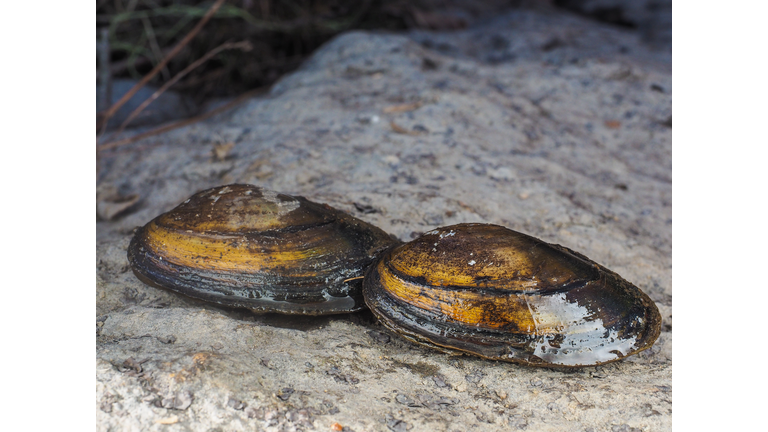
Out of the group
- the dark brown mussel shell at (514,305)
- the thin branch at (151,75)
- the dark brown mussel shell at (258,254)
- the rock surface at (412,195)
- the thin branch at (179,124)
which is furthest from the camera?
the thin branch at (179,124)

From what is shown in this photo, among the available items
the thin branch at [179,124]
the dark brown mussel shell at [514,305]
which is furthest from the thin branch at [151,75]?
the dark brown mussel shell at [514,305]

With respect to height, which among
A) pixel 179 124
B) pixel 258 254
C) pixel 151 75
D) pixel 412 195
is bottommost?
pixel 179 124

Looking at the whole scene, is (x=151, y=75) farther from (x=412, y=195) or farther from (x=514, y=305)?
(x=514, y=305)

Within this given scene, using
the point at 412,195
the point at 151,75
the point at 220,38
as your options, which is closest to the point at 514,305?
the point at 412,195

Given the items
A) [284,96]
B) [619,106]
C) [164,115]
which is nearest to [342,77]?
[284,96]

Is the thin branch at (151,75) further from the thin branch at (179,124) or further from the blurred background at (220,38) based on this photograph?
the blurred background at (220,38)

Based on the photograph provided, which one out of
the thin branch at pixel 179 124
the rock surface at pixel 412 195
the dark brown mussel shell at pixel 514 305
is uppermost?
the dark brown mussel shell at pixel 514 305
